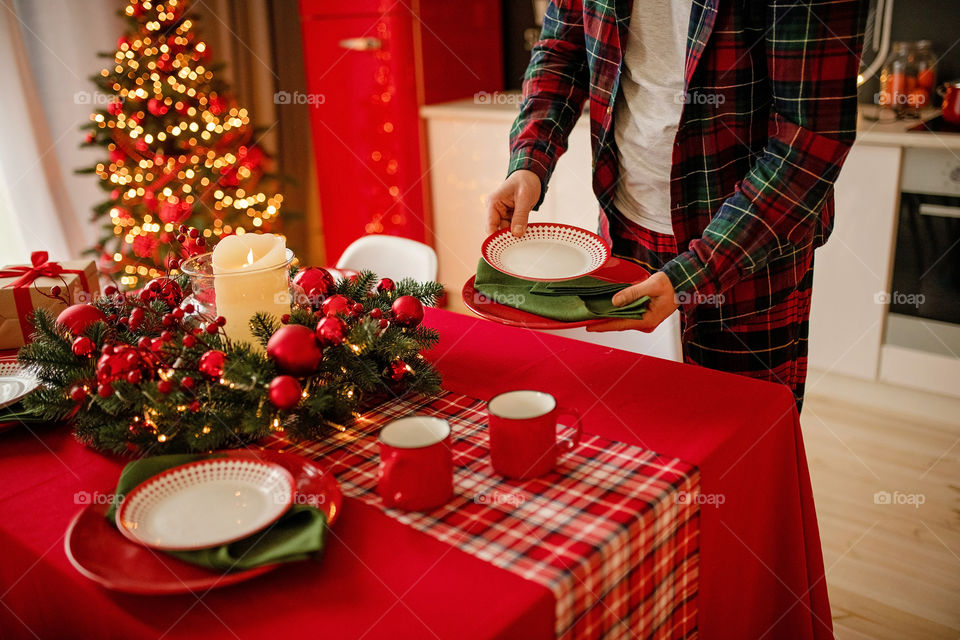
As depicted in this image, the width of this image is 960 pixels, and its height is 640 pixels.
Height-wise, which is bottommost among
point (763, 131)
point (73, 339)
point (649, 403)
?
point (649, 403)

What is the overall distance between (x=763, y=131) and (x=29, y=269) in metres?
1.29

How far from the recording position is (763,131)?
1450 mm

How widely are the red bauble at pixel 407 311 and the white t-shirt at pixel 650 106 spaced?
0.59 m

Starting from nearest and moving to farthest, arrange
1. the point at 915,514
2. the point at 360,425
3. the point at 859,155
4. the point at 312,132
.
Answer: the point at 360,425 → the point at 915,514 → the point at 859,155 → the point at 312,132

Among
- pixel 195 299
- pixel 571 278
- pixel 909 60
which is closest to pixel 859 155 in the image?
pixel 909 60

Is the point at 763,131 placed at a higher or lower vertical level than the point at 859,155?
higher

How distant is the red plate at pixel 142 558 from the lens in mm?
778

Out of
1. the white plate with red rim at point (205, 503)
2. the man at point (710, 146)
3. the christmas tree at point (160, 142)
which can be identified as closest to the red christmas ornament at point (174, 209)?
the christmas tree at point (160, 142)

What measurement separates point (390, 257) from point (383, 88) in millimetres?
1652

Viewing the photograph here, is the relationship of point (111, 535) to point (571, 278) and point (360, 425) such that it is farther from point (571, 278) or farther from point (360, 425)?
point (571, 278)

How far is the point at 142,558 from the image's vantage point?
83cm

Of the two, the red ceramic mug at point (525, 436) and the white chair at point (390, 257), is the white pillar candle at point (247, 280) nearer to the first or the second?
the red ceramic mug at point (525, 436)

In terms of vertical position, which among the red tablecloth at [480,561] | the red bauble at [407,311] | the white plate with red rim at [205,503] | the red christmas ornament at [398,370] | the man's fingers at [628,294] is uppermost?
the man's fingers at [628,294]

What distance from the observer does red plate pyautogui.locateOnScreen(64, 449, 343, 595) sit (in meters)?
0.78
